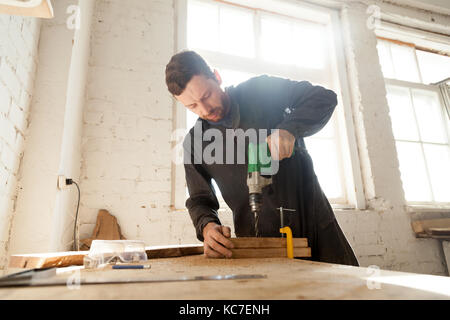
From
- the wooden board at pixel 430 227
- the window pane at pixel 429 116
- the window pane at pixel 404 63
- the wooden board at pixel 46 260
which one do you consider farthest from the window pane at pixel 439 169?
the wooden board at pixel 46 260

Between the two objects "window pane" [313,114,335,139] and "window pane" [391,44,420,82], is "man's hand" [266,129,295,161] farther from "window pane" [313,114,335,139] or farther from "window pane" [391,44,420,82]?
"window pane" [391,44,420,82]

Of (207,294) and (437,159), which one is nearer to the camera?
A: (207,294)

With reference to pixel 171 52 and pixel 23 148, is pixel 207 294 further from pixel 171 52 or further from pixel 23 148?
pixel 171 52

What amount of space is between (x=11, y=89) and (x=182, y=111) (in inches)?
46.5

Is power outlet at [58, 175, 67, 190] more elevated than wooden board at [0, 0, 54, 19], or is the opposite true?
wooden board at [0, 0, 54, 19]

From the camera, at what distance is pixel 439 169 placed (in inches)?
123

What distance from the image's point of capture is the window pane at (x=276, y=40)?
2.87m

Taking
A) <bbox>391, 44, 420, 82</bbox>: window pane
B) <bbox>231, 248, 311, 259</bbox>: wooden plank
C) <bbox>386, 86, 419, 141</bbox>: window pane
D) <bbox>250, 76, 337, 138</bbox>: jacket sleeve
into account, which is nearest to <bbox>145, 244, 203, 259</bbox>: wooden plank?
<bbox>231, 248, 311, 259</bbox>: wooden plank

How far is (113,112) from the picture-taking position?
6.93ft

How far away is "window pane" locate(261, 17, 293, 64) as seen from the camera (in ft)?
9.41

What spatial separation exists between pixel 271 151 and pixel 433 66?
3.67 m

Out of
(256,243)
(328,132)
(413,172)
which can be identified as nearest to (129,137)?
(256,243)

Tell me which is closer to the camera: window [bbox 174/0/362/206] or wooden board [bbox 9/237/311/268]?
wooden board [bbox 9/237/311/268]
